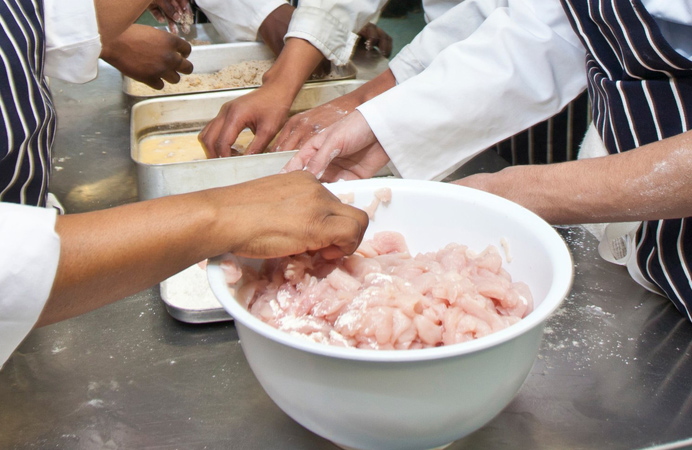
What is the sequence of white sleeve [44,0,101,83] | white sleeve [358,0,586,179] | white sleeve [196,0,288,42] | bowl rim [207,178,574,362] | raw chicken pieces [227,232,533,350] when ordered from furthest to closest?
white sleeve [196,0,288,42] → white sleeve [358,0,586,179] → white sleeve [44,0,101,83] → raw chicken pieces [227,232,533,350] → bowl rim [207,178,574,362]

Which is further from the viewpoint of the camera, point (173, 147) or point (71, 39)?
point (173, 147)

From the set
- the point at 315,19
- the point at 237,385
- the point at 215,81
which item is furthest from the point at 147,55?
the point at 237,385

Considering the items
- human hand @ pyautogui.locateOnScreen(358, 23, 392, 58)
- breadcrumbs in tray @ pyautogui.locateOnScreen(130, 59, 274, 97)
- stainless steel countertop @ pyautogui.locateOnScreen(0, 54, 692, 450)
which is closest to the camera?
stainless steel countertop @ pyautogui.locateOnScreen(0, 54, 692, 450)

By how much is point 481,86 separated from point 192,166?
0.62 m

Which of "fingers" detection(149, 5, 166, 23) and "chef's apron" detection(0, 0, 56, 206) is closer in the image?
"chef's apron" detection(0, 0, 56, 206)

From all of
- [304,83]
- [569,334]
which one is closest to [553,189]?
[569,334]

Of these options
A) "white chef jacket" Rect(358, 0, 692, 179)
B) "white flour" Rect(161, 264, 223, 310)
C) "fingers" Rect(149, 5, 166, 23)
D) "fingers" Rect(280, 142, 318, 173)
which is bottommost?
"fingers" Rect(149, 5, 166, 23)

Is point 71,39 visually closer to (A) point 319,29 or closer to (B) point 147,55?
(B) point 147,55

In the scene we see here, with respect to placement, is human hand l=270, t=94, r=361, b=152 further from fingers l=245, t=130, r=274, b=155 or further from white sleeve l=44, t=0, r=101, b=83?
white sleeve l=44, t=0, r=101, b=83

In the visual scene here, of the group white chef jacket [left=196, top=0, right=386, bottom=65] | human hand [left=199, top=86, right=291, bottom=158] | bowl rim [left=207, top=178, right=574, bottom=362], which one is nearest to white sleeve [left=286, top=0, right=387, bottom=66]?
white chef jacket [left=196, top=0, right=386, bottom=65]

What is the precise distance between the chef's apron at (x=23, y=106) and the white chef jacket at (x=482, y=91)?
587 millimetres

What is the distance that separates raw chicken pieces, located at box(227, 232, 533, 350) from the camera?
754 millimetres

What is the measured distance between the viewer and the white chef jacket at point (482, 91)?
1.31 meters

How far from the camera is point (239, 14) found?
86.7 inches
